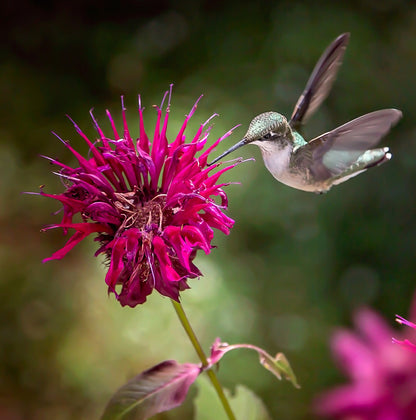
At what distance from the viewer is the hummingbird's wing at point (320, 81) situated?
2.22 ft

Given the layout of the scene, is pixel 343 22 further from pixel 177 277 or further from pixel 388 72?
pixel 177 277

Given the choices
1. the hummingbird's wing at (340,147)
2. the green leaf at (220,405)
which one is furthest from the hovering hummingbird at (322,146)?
the green leaf at (220,405)

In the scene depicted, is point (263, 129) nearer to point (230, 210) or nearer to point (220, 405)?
point (220, 405)

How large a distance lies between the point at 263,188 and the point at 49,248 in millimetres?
674

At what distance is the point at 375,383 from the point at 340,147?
0.23m

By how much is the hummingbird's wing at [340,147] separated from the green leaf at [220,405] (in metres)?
0.29

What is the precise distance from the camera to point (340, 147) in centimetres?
62

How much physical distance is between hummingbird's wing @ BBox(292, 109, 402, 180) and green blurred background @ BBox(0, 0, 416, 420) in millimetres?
838

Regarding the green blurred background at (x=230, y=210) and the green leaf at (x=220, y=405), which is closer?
the green leaf at (x=220, y=405)

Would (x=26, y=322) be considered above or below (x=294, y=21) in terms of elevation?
below

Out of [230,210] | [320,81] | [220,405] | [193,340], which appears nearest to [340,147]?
[320,81]

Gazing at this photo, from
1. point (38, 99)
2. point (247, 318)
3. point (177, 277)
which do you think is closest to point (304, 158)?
point (177, 277)

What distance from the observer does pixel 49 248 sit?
1.83 meters

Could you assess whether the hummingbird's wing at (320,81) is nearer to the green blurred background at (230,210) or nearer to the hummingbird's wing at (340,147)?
the hummingbird's wing at (340,147)
